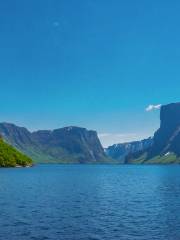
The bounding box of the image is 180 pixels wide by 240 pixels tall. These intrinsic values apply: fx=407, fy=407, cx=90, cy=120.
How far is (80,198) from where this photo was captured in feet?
351

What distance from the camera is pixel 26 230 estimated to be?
60.9 metres

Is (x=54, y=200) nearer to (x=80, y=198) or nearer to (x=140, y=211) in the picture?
(x=80, y=198)

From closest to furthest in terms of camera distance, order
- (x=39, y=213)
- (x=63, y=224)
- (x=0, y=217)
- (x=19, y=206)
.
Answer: (x=63, y=224), (x=0, y=217), (x=39, y=213), (x=19, y=206)

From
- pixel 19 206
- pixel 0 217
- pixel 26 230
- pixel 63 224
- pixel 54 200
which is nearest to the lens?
pixel 26 230

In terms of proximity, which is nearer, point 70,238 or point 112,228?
point 70,238

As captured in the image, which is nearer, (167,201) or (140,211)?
(140,211)

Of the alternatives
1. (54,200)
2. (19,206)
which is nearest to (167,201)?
(54,200)

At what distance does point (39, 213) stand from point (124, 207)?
20.0 metres

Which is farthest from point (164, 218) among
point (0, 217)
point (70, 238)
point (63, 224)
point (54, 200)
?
point (54, 200)

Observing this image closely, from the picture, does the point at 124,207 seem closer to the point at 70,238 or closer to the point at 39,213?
the point at 39,213

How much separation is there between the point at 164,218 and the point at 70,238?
76.0 ft

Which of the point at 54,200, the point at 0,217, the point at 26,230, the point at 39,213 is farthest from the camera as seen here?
the point at 54,200

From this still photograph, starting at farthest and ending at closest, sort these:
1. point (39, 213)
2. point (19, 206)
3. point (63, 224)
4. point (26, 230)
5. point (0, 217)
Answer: point (19, 206) < point (39, 213) < point (0, 217) < point (63, 224) < point (26, 230)

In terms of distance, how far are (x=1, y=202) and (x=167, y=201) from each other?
40.1m
